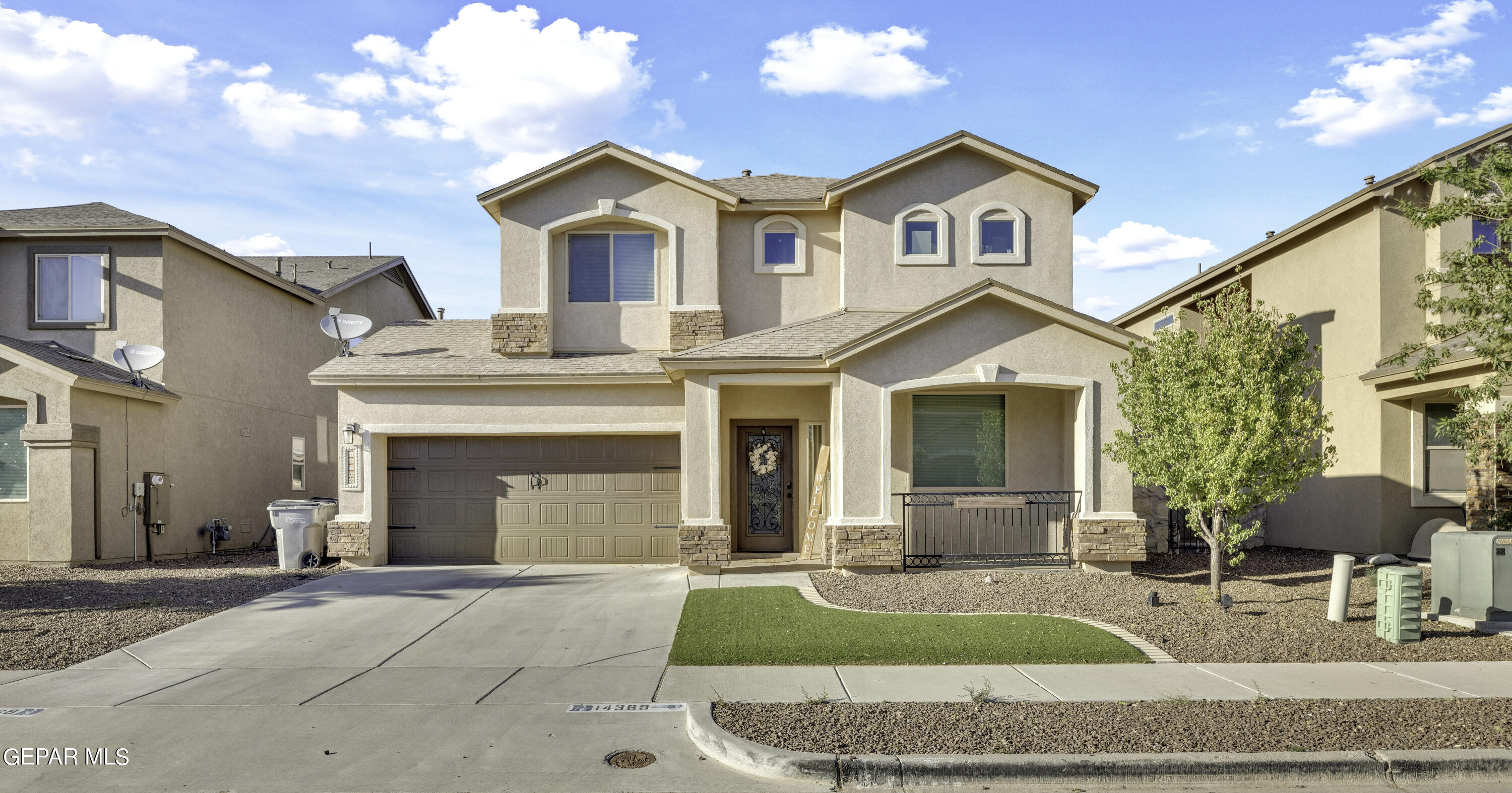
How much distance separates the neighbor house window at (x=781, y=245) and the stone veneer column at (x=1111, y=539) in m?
6.75

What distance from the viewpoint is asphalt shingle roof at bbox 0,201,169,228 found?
56.4 feet

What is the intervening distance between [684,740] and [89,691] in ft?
17.0

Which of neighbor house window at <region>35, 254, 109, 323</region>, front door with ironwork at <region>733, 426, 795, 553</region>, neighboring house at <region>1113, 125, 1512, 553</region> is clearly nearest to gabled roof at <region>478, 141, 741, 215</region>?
front door with ironwork at <region>733, 426, 795, 553</region>

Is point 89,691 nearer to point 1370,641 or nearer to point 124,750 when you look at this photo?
point 124,750

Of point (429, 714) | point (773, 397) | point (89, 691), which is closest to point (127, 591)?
point (89, 691)

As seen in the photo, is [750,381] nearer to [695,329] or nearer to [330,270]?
[695,329]

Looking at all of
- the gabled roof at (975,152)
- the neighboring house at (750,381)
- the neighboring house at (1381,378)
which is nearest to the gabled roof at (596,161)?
the neighboring house at (750,381)

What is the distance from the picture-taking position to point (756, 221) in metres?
17.1

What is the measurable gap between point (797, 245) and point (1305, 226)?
8958 millimetres

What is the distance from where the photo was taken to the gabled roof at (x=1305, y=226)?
14.2 metres

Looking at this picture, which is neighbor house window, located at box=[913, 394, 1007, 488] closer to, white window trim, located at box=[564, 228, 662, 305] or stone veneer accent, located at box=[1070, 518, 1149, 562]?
stone veneer accent, located at box=[1070, 518, 1149, 562]

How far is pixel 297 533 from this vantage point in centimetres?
1525

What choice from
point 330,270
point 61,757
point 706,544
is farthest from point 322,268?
point 61,757

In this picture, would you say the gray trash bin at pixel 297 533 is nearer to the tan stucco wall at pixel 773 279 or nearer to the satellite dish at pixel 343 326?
the satellite dish at pixel 343 326
